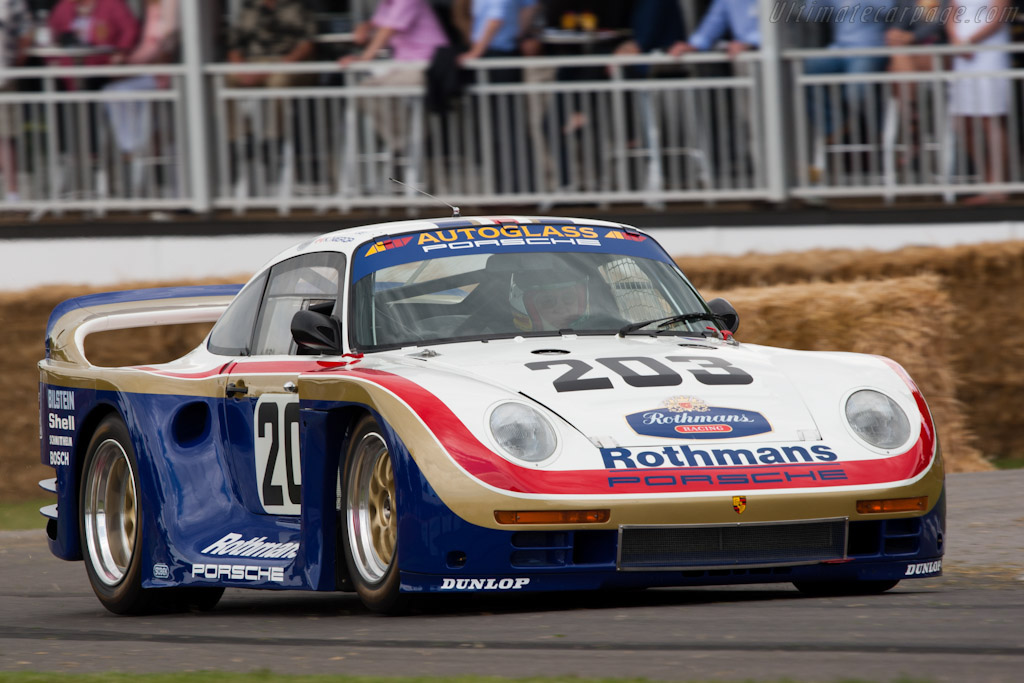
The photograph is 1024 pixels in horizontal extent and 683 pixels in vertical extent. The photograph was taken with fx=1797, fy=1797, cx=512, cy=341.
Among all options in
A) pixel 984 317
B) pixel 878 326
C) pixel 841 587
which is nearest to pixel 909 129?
pixel 984 317

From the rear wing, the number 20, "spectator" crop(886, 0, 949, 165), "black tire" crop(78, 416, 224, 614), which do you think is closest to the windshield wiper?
the number 20

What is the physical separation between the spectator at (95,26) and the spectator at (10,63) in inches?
12.3

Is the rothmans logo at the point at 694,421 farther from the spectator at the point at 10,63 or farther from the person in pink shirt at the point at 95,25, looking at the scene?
the spectator at the point at 10,63

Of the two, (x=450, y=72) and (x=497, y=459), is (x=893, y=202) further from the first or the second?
(x=497, y=459)

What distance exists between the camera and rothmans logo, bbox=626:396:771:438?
233 inches

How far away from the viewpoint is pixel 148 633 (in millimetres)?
6527

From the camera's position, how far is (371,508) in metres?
6.21

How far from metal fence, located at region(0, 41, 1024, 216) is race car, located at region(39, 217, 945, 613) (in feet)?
22.9

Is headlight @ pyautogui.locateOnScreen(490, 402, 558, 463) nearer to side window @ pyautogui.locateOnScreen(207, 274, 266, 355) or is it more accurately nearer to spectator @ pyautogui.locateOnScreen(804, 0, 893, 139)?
side window @ pyautogui.locateOnScreen(207, 274, 266, 355)

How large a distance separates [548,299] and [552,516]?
154 cm

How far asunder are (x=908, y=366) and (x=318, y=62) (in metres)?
6.59

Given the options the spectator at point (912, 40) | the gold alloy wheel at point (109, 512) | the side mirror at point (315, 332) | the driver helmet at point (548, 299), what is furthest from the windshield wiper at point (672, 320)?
the spectator at point (912, 40)

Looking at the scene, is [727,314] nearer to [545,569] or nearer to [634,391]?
[634,391]

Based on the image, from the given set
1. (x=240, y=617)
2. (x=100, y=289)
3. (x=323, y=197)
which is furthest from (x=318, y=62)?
(x=240, y=617)
